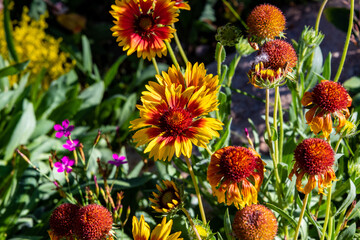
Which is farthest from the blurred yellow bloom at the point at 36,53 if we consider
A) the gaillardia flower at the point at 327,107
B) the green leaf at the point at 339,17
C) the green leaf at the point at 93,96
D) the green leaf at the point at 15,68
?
the gaillardia flower at the point at 327,107

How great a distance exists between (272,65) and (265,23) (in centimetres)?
16

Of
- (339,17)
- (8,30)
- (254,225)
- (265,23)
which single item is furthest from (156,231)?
(8,30)

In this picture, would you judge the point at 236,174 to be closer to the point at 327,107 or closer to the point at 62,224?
the point at 327,107

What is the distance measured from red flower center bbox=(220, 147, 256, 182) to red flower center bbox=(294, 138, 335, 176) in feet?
0.40

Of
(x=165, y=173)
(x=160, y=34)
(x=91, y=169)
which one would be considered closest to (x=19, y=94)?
(x=91, y=169)

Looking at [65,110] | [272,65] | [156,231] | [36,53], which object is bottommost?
[65,110]

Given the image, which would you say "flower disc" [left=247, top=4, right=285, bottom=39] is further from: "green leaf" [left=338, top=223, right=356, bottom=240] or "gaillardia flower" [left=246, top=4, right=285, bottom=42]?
"green leaf" [left=338, top=223, right=356, bottom=240]

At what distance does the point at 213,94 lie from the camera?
3.74ft

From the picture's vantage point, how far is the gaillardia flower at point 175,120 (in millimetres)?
1116

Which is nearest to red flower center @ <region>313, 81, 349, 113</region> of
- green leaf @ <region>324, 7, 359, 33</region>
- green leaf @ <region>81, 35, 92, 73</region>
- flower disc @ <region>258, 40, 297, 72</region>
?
flower disc @ <region>258, 40, 297, 72</region>

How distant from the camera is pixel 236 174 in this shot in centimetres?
109

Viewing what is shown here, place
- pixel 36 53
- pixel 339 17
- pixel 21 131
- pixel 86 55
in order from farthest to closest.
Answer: pixel 36 53 → pixel 86 55 → pixel 339 17 → pixel 21 131

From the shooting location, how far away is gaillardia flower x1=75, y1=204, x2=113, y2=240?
1133 millimetres

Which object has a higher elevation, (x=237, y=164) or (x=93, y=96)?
(x=237, y=164)
